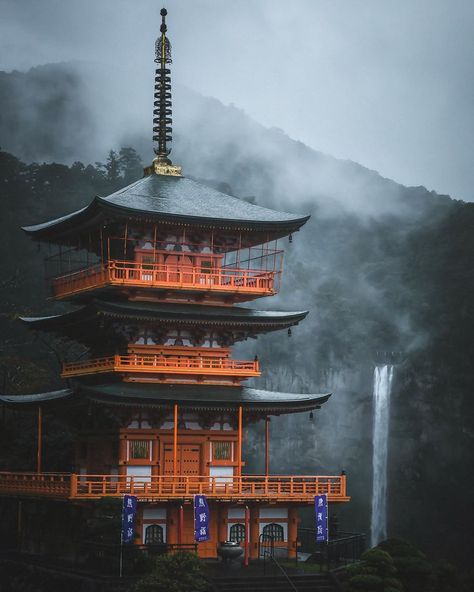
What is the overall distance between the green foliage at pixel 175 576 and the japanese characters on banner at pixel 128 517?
256 centimetres

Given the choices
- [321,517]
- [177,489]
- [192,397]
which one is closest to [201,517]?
[177,489]

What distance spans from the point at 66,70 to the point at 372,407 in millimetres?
79063

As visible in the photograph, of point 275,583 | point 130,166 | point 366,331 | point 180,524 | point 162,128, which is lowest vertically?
point 275,583

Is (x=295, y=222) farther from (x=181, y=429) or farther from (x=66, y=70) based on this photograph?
(x=66, y=70)

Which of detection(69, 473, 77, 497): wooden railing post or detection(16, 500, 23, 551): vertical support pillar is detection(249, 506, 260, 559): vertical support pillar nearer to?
detection(69, 473, 77, 497): wooden railing post

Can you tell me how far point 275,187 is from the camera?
5463 inches

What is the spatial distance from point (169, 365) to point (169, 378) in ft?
2.22

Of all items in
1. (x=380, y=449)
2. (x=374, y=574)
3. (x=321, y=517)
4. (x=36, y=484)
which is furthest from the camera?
(x=380, y=449)

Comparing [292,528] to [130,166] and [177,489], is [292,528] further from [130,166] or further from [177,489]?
[130,166]

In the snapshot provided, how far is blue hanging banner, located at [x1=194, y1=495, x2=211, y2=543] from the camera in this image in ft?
130

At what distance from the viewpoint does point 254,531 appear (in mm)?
44062

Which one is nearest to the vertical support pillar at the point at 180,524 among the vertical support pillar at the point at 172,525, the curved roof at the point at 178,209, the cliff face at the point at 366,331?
the vertical support pillar at the point at 172,525

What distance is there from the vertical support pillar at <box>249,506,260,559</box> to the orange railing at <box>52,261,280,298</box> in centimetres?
873

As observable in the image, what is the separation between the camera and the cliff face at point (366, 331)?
9325cm
